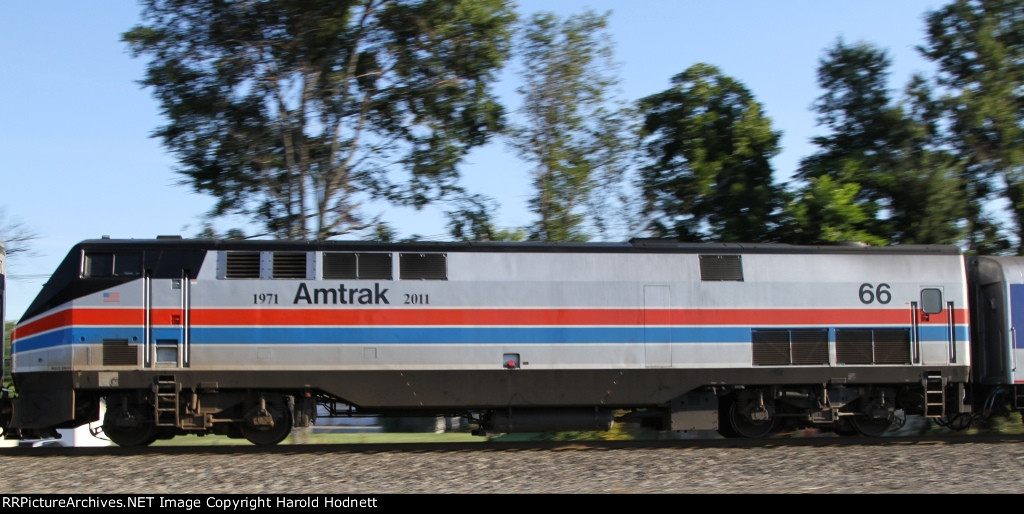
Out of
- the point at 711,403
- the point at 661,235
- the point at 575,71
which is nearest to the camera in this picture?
the point at 711,403

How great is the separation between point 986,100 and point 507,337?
15143 mm

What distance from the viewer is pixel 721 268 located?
47.7 feet

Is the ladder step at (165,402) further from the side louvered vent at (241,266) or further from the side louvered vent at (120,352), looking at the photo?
the side louvered vent at (241,266)

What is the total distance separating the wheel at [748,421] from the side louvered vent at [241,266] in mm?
8392

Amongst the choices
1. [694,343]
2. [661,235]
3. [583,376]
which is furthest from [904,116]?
[583,376]

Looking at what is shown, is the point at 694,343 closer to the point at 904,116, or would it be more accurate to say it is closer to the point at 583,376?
the point at 583,376

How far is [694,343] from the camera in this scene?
563 inches

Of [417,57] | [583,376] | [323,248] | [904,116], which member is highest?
Answer: [417,57]

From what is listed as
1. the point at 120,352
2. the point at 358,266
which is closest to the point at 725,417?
the point at 358,266

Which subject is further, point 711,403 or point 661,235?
→ point 661,235

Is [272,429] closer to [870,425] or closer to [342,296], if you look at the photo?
[342,296]

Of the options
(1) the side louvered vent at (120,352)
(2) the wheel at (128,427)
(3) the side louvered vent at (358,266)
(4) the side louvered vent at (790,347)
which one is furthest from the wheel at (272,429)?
(4) the side louvered vent at (790,347)

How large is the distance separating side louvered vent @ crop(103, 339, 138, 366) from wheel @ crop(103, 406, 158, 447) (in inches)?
31.2

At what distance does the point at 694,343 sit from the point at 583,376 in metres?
1.97
